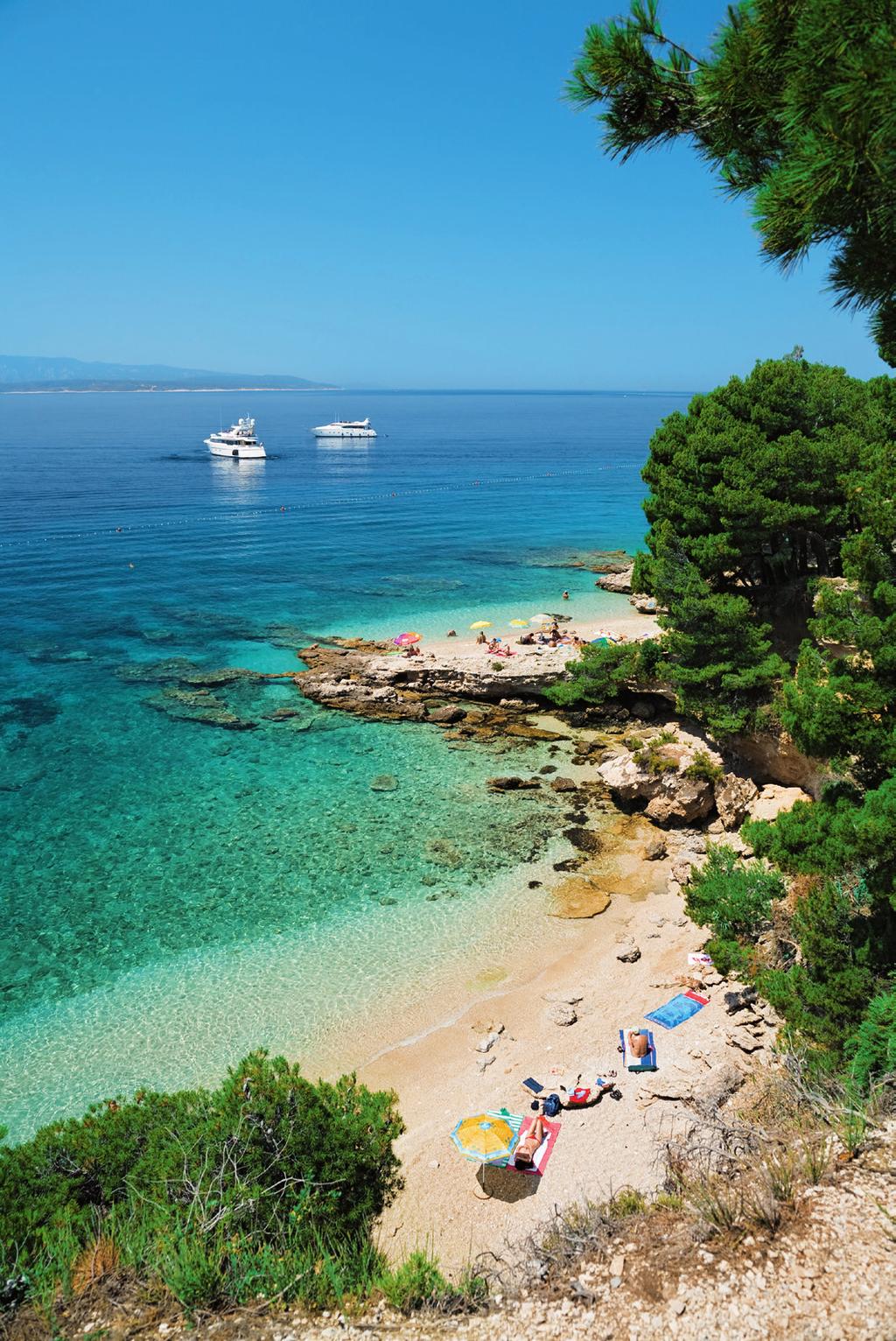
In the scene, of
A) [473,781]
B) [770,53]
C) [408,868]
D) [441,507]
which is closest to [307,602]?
[473,781]

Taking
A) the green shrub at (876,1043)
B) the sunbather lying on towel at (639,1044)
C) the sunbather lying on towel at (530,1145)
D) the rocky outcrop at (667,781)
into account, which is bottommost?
the sunbather lying on towel at (530,1145)

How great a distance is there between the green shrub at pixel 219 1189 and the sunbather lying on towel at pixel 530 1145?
2323 mm

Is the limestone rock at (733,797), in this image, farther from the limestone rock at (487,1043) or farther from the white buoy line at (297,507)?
the white buoy line at (297,507)

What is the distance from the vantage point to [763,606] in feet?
76.5

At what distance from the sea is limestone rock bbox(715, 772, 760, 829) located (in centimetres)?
437

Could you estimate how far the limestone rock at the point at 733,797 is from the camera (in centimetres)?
1939

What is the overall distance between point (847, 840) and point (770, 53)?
9006 mm

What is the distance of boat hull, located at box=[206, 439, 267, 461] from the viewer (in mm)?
99562

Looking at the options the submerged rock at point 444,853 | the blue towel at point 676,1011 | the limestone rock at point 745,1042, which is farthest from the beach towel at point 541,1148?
the submerged rock at point 444,853

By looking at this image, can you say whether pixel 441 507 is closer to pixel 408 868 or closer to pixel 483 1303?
pixel 408 868

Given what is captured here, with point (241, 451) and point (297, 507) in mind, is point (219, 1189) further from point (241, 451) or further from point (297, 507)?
point (241, 451)

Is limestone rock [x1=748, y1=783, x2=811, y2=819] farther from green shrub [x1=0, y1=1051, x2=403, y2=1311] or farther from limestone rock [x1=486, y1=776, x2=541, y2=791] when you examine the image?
green shrub [x1=0, y1=1051, x2=403, y2=1311]

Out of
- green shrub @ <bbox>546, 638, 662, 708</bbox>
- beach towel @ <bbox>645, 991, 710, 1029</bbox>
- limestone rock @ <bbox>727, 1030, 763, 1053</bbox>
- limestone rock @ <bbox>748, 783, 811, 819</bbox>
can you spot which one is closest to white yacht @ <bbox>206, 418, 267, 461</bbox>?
green shrub @ <bbox>546, 638, 662, 708</bbox>

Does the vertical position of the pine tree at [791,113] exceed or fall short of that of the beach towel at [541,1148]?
it exceeds it
